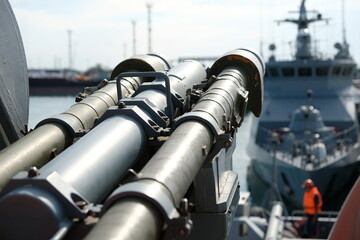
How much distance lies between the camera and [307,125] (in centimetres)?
2180

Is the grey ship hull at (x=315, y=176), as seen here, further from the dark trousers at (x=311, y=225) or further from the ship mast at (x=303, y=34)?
the dark trousers at (x=311, y=225)

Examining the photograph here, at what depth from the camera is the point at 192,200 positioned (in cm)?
443

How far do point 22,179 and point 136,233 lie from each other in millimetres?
710

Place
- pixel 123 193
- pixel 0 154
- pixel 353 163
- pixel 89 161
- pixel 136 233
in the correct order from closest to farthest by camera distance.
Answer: pixel 136 233, pixel 123 193, pixel 89 161, pixel 0 154, pixel 353 163

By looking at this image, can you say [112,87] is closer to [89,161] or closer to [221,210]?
[221,210]

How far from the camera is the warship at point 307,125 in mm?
20578

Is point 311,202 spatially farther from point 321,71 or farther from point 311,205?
point 321,71

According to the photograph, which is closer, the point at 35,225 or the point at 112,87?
the point at 35,225

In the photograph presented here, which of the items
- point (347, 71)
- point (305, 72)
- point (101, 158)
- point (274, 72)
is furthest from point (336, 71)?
point (101, 158)

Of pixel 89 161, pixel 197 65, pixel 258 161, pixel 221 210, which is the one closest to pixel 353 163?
pixel 258 161

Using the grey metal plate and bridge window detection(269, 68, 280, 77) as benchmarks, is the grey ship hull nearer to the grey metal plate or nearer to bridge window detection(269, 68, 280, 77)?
bridge window detection(269, 68, 280, 77)

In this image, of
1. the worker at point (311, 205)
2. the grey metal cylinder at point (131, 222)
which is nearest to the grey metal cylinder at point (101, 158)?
the grey metal cylinder at point (131, 222)

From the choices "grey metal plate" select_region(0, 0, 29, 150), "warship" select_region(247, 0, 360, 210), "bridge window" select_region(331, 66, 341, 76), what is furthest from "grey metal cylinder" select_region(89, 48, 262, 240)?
"bridge window" select_region(331, 66, 341, 76)

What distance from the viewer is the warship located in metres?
20.6
